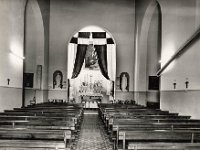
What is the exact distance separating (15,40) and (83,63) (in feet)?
23.6

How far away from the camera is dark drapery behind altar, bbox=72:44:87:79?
49.7 ft

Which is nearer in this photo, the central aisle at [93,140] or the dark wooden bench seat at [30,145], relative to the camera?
the dark wooden bench seat at [30,145]

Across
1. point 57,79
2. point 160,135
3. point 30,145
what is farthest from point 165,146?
point 57,79

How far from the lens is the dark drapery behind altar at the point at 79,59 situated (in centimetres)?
1516

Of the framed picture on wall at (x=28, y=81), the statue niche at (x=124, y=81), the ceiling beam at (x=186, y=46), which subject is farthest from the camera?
the statue niche at (x=124, y=81)

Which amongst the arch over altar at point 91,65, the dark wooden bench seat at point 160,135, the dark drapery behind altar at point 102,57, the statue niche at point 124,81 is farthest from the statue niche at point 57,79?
the dark wooden bench seat at point 160,135

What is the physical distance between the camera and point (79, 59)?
15.3 meters

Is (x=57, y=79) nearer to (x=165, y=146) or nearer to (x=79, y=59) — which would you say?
(x=79, y=59)

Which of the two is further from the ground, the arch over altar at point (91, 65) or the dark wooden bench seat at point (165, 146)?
the arch over altar at point (91, 65)

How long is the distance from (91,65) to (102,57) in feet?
4.86

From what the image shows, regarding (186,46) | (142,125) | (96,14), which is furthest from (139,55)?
(142,125)

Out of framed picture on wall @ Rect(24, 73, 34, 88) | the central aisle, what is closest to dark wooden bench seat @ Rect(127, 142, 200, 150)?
the central aisle

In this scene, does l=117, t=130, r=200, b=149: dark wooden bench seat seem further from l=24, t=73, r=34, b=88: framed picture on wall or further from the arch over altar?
the arch over altar

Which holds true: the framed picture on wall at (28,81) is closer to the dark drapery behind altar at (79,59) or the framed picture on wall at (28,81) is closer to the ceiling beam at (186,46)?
the dark drapery behind altar at (79,59)
